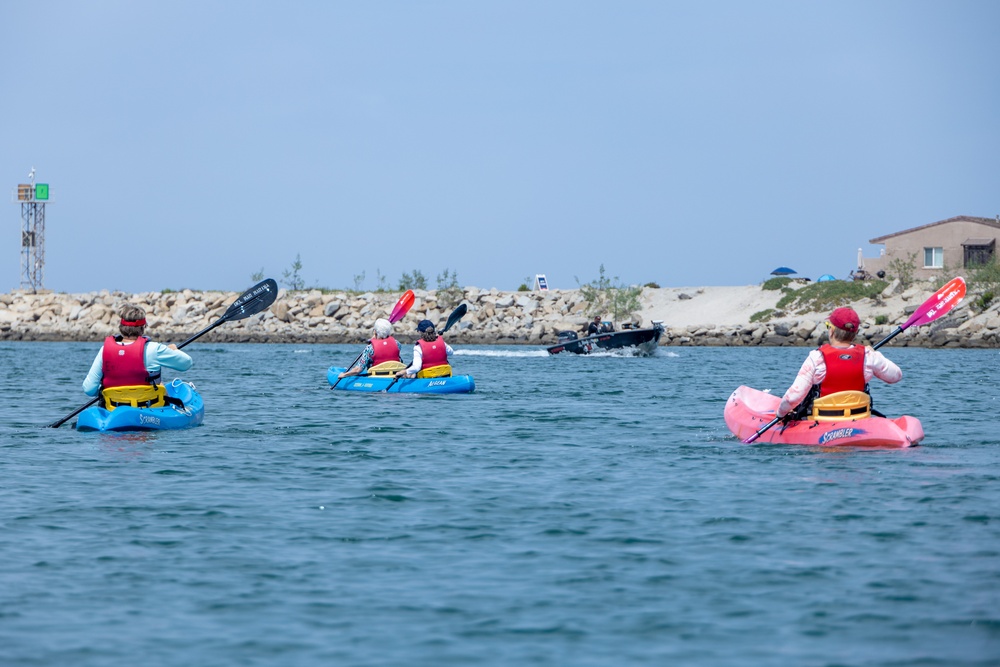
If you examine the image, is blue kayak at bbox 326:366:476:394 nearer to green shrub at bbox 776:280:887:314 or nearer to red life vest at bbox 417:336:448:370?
red life vest at bbox 417:336:448:370

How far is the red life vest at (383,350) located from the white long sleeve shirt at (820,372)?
34.3 feet

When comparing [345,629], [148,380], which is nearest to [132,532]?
[345,629]

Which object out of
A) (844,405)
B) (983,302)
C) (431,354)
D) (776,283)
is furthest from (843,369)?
(776,283)

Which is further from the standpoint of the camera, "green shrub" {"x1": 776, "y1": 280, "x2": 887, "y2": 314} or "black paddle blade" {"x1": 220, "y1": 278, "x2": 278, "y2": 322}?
"green shrub" {"x1": 776, "y1": 280, "x2": 887, "y2": 314}

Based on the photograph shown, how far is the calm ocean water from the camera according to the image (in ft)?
19.6

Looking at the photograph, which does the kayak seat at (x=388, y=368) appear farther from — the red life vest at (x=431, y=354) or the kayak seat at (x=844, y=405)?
the kayak seat at (x=844, y=405)

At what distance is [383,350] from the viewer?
71.8ft

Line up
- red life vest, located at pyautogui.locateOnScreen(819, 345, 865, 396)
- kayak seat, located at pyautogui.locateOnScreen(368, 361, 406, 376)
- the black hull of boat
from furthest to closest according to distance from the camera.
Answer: the black hull of boat < kayak seat, located at pyautogui.locateOnScreen(368, 361, 406, 376) < red life vest, located at pyautogui.locateOnScreen(819, 345, 865, 396)

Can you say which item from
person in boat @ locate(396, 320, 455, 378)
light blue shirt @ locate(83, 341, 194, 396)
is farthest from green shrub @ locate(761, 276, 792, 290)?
light blue shirt @ locate(83, 341, 194, 396)

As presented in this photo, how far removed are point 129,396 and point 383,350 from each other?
7886mm

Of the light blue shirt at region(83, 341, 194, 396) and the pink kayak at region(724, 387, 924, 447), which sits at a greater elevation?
the light blue shirt at region(83, 341, 194, 396)

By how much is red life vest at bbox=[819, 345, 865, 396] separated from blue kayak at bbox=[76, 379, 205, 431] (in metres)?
7.98

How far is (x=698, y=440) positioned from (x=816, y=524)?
5744 mm

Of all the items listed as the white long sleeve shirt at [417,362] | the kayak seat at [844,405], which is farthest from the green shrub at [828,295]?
the kayak seat at [844,405]
